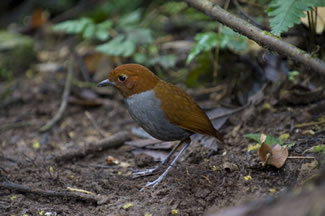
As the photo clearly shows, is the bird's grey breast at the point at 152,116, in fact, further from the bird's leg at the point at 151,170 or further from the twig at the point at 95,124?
the twig at the point at 95,124

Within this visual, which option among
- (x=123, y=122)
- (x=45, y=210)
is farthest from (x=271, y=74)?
(x=45, y=210)

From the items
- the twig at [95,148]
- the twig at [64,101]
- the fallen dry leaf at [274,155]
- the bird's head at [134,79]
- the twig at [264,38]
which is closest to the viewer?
the twig at [264,38]

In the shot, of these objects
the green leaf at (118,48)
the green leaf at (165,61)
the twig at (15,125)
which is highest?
the green leaf at (118,48)

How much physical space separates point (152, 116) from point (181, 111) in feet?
0.92

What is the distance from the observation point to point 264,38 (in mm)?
3072

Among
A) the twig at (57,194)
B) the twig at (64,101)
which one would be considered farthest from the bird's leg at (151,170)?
the twig at (64,101)

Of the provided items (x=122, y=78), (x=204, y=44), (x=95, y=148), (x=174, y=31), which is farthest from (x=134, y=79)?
(x=174, y=31)

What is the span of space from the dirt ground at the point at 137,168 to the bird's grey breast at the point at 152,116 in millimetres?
356

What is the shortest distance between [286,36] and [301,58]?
1418 millimetres

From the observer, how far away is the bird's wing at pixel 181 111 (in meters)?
3.60

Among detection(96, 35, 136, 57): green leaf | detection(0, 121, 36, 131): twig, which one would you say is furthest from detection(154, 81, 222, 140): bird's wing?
detection(0, 121, 36, 131): twig

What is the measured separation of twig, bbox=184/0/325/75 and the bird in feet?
2.67

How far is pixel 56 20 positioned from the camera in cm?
786

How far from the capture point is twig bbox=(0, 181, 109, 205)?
3141mm
